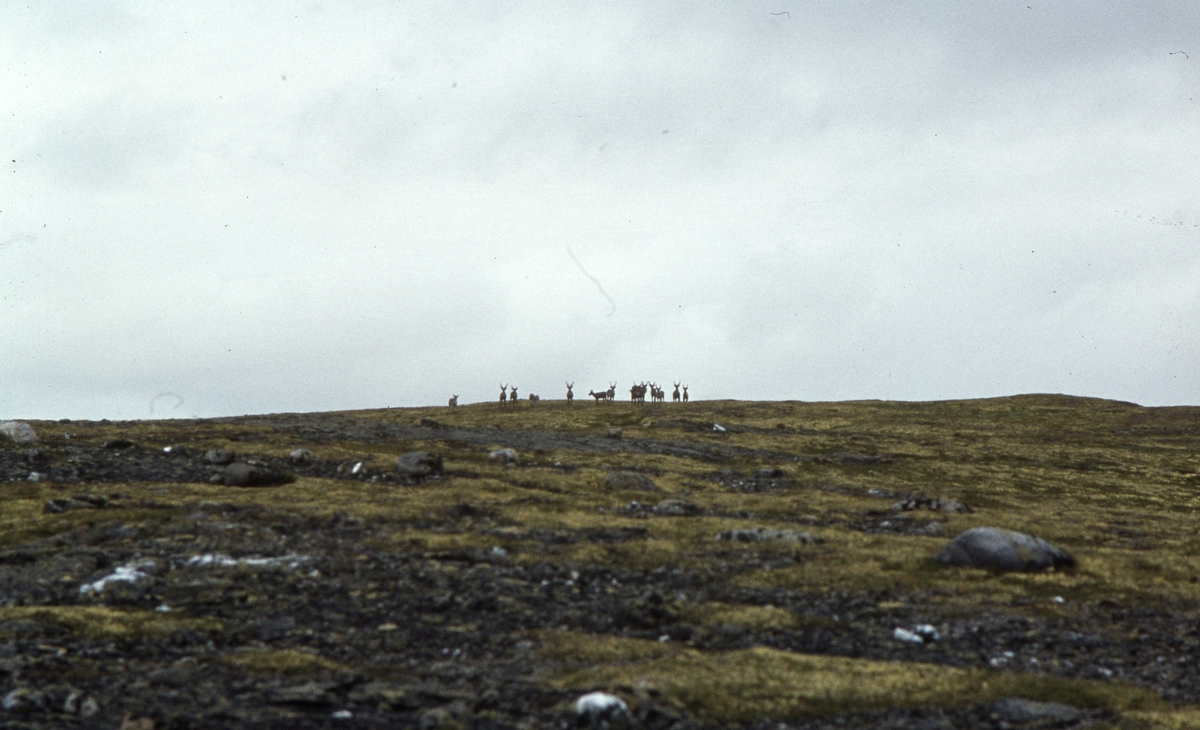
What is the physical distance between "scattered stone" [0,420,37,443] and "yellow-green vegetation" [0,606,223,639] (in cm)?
3294

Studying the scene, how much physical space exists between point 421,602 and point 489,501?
606 inches

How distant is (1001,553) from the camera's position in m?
32.3

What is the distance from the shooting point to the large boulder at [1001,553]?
32219mm

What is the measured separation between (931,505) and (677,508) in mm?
12411

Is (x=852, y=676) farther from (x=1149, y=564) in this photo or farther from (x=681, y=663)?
(x=1149, y=564)

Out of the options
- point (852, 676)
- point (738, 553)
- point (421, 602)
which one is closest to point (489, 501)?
point (738, 553)

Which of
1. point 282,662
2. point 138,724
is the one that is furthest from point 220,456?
point 138,724

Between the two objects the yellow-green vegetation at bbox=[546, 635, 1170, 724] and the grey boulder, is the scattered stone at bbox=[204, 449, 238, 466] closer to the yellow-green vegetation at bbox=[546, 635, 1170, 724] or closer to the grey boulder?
the grey boulder

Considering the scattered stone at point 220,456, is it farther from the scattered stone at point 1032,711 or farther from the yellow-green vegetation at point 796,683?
the scattered stone at point 1032,711

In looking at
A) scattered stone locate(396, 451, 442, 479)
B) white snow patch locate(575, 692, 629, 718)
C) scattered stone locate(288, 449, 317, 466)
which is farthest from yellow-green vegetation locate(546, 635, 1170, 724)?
scattered stone locate(288, 449, 317, 466)

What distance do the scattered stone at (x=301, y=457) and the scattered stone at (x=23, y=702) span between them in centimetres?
3323

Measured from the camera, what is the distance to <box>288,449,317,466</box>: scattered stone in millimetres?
51088

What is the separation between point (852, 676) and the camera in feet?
70.9

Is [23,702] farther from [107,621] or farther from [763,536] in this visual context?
[763,536]
